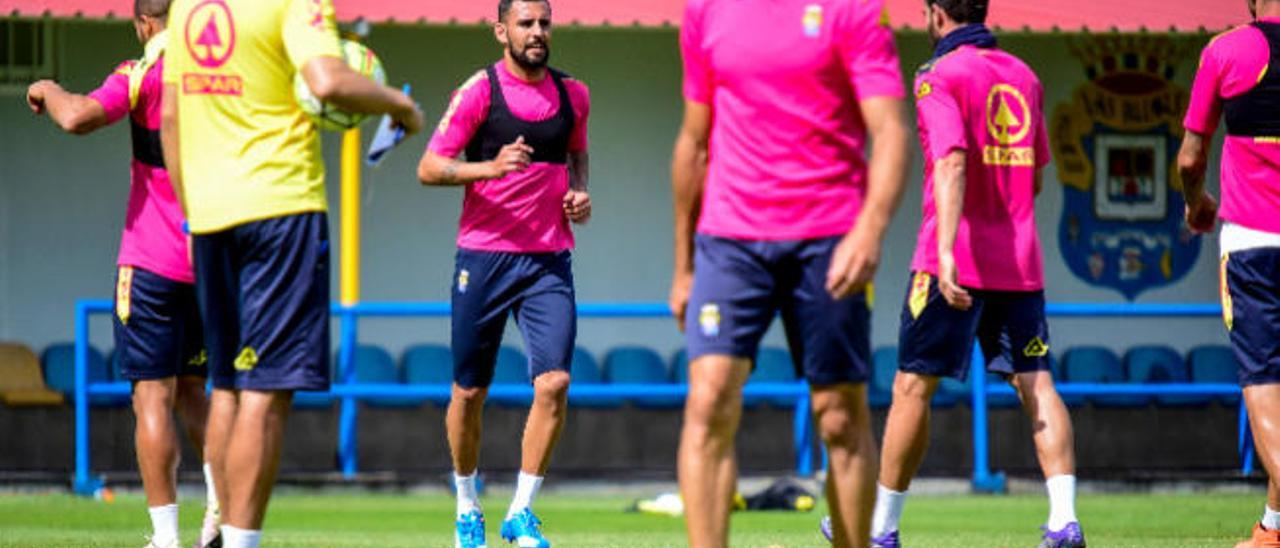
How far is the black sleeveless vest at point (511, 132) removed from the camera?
10.2 m

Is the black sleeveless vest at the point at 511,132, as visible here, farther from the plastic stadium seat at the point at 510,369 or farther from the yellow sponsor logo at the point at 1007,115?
the plastic stadium seat at the point at 510,369

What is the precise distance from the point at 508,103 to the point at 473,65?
7689 millimetres

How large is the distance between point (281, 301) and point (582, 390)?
7975mm

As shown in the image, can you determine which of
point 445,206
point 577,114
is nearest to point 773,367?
point 445,206

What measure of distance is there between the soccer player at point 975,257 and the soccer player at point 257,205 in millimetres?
2549

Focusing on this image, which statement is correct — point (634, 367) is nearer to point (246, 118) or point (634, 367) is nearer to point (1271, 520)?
point (1271, 520)

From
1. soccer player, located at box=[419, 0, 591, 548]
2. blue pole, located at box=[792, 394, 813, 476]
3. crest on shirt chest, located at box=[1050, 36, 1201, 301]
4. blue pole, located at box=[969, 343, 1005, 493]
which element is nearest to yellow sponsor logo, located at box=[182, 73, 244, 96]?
soccer player, located at box=[419, 0, 591, 548]

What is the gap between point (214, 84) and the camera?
7383 millimetres

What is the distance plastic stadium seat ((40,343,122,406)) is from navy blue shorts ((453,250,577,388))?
24.6ft

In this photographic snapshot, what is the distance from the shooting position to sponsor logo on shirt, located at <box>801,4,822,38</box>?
7.13 metres

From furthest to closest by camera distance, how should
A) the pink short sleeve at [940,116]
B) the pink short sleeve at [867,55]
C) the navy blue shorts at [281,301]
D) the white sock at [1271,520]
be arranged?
the white sock at [1271,520] → the pink short sleeve at [940,116] → the navy blue shorts at [281,301] → the pink short sleeve at [867,55]

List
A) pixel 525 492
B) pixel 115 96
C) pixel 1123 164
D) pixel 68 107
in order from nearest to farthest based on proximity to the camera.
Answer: pixel 68 107 → pixel 115 96 → pixel 525 492 → pixel 1123 164

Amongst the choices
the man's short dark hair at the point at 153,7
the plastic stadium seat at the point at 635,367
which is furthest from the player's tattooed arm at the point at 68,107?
the plastic stadium seat at the point at 635,367

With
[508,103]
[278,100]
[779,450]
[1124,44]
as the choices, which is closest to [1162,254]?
[1124,44]
